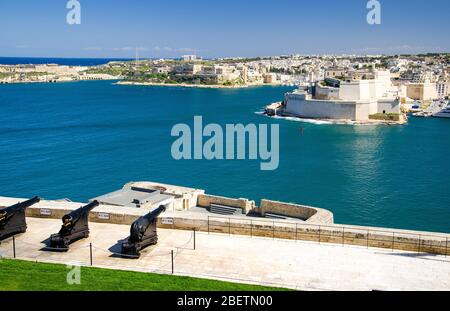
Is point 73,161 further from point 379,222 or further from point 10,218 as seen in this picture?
point 10,218

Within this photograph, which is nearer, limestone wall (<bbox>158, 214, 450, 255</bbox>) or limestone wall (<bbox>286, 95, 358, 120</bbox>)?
limestone wall (<bbox>158, 214, 450, 255</bbox>)

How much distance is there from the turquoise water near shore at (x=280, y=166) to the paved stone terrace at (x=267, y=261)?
11.3 metres

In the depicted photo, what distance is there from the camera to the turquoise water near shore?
21.0m

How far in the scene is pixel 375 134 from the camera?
4356cm

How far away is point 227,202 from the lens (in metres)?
12.2

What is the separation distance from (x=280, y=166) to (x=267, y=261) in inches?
875

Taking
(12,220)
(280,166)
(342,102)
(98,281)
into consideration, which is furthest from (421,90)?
(98,281)

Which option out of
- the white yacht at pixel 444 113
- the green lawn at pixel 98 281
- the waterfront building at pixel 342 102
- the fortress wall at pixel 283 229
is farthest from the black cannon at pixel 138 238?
the white yacht at pixel 444 113

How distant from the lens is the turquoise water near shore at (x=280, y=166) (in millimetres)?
21031

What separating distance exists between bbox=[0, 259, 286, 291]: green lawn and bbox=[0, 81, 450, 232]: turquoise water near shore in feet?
42.6

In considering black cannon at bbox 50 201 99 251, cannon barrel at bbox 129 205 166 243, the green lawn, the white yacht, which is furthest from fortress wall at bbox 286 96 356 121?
the green lawn

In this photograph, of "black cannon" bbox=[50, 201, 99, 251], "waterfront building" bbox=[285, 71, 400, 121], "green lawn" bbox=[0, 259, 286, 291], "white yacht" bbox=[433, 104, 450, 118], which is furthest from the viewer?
"white yacht" bbox=[433, 104, 450, 118]

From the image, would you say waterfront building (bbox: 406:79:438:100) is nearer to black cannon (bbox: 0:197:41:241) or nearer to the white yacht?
the white yacht

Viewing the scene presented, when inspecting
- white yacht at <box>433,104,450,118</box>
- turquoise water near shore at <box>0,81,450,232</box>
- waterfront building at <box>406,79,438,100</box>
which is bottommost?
turquoise water near shore at <box>0,81,450,232</box>
